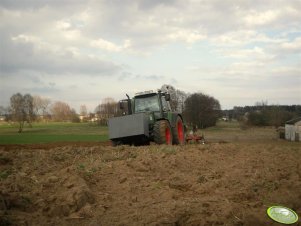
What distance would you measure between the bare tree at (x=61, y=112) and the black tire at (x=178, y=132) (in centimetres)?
7060

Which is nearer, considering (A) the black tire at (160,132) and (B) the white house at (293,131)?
(A) the black tire at (160,132)

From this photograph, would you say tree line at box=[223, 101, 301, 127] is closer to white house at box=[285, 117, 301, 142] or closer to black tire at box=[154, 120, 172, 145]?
white house at box=[285, 117, 301, 142]

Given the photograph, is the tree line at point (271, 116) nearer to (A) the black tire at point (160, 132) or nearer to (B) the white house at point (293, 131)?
(B) the white house at point (293, 131)

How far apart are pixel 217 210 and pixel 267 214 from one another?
2.62 feet

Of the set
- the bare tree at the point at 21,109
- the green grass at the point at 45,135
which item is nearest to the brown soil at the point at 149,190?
the green grass at the point at 45,135

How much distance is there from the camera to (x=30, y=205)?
5410 mm

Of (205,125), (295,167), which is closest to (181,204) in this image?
(295,167)

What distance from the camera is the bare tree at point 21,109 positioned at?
184 feet

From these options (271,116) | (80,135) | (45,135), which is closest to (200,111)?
(271,116)

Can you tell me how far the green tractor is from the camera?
13539 millimetres

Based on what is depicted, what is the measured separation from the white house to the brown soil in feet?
118

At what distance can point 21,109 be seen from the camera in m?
58.1

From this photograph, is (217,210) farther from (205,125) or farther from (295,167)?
(205,125)

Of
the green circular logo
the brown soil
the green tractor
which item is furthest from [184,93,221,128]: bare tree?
the green circular logo
